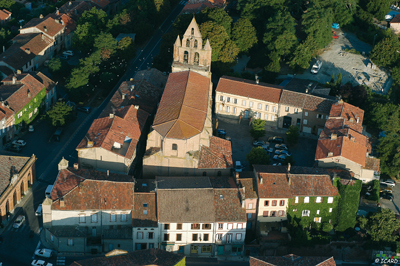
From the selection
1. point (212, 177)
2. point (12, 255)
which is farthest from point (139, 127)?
point (12, 255)

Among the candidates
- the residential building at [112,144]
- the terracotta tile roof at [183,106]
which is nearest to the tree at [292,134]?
the terracotta tile roof at [183,106]

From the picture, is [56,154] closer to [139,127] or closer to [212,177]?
[139,127]

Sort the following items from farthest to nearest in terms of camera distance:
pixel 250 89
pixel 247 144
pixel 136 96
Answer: pixel 250 89, pixel 247 144, pixel 136 96

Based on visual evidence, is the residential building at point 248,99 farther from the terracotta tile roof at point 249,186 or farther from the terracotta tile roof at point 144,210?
the terracotta tile roof at point 144,210

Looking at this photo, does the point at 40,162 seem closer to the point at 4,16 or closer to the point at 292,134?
the point at 292,134

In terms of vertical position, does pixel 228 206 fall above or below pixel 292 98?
below

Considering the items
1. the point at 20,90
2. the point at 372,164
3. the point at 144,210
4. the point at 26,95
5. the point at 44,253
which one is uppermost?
the point at 20,90

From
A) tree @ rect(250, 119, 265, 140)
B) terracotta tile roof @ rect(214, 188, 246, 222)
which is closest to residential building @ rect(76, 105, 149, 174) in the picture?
terracotta tile roof @ rect(214, 188, 246, 222)

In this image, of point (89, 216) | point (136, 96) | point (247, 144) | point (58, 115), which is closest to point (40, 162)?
point (58, 115)
